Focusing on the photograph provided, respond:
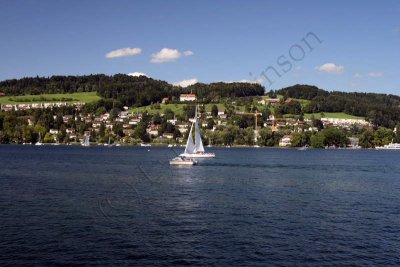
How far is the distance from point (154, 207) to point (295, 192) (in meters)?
19.8

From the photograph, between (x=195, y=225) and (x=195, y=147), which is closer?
(x=195, y=225)

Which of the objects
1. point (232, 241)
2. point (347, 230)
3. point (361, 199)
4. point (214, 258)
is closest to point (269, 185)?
point (361, 199)

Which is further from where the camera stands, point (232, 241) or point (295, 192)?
point (295, 192)

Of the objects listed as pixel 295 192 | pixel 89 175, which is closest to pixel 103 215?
pixel 295 192

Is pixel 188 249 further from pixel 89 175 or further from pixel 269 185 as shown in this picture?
pixel 89 175

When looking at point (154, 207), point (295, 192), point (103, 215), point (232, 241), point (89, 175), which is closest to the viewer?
point (232, 241)

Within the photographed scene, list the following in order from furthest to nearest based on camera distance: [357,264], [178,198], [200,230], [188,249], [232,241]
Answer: [178,198]
[200,230]
[232,241]
[188,249]
[357,264]

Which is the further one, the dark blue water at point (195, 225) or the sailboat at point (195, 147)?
the sailboat at point (195, 147)

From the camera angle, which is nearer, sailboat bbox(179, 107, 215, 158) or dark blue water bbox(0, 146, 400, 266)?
dark blue water bbox(0, 146, 400, 266)

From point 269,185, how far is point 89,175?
27089mm

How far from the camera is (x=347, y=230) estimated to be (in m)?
35.3

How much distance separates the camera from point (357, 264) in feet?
89.4

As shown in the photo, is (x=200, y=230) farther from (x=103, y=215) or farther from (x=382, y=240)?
(x=382, y=240)

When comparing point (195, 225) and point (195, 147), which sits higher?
point (195, 147)
